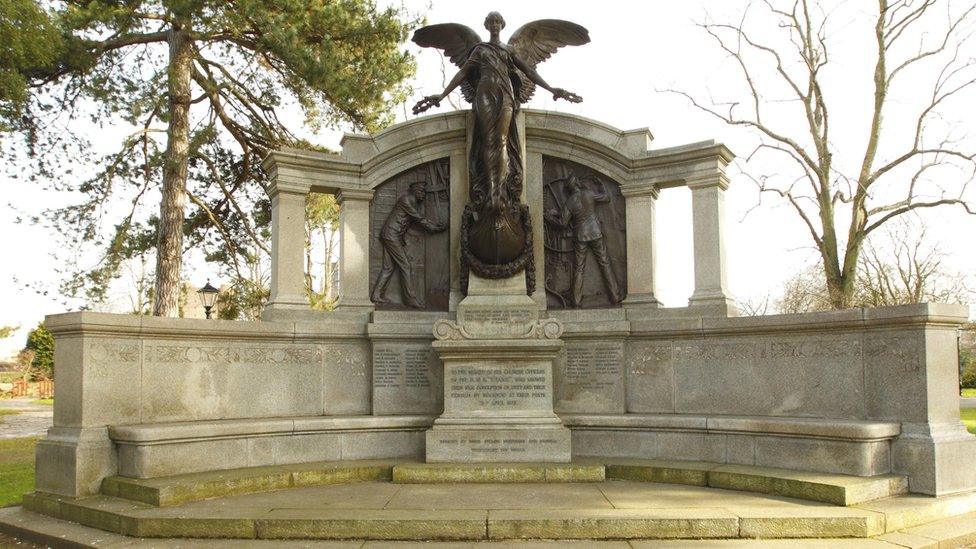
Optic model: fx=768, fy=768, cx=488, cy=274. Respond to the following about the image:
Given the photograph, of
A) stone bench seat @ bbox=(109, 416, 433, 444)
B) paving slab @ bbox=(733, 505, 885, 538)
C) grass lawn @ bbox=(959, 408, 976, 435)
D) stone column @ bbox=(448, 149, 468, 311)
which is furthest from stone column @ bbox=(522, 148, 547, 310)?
grass lawn @ bbox=(959, 408, 976, 435)

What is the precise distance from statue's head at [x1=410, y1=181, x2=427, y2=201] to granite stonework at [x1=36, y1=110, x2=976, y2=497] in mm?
269

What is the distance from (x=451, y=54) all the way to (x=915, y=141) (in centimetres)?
1985

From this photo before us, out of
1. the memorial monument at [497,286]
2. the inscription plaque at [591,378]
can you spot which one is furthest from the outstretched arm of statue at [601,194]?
the inscription plaque at [591,378]

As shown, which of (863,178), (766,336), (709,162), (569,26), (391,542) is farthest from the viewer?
(863,178)

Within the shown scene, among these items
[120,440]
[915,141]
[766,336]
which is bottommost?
[120,440]

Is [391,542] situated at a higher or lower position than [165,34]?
lower

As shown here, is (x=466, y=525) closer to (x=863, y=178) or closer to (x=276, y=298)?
(x=276, y=298)

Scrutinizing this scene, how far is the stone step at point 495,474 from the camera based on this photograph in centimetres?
841

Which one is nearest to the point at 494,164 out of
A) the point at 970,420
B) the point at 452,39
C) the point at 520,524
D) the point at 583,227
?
the point at 583,227

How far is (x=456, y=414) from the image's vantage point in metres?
9.27

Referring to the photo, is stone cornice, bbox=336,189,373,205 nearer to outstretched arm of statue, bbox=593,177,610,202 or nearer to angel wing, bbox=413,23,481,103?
angel wing, bbox=413,23,481,103

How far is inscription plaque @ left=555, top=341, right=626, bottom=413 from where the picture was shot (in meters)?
10.1

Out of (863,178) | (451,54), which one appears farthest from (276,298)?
(863,178)

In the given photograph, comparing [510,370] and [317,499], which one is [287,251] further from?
[317,499]
